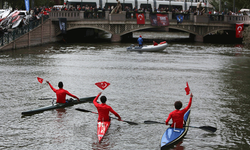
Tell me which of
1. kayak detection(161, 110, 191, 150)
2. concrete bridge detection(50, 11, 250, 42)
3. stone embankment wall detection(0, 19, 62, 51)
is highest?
concrete bridge detection(50, 11, 250, 42)

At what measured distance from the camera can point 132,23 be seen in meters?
47.4

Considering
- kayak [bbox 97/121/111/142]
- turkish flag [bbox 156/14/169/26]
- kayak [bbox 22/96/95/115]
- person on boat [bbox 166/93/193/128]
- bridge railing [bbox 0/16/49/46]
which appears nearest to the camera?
person on boat [bbox 166/93/193/128]

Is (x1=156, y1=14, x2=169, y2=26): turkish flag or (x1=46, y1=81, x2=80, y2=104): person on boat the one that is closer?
(x1=46, y1=81, x2=80, y2=104): person on boat

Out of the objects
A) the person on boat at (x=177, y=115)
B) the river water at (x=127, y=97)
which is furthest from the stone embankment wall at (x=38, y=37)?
the person on boat at (x=177, y=115)

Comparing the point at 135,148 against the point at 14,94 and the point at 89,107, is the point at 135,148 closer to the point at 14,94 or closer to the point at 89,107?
the point at 89,107

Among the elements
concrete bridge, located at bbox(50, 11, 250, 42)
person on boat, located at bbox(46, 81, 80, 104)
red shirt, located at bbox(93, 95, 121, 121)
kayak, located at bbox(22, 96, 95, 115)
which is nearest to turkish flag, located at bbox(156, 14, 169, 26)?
concrete bridge, located at bbox(50, 11, 250, 42)

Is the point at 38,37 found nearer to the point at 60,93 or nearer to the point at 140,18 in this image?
the point at 140,18

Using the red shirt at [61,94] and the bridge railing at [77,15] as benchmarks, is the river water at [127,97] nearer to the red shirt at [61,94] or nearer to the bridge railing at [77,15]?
the red shirt at [61,94]

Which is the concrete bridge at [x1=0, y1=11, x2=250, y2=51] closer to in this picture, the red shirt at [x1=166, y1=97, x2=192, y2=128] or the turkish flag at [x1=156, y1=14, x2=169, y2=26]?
the turkish flag at [x1=156, y1=14, x2=169, y2=26]

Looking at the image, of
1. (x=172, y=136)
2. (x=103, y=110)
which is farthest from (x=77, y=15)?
(x=172, y=136)

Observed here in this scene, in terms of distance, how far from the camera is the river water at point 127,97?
506 inches

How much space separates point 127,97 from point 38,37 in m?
27.3

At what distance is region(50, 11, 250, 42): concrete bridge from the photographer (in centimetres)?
4728

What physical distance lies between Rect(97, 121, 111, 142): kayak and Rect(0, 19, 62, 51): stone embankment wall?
81.2 ft
